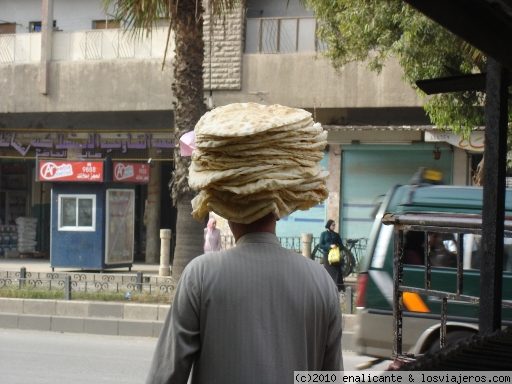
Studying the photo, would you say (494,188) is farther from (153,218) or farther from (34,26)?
(34,26)

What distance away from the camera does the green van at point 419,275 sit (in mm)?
8141

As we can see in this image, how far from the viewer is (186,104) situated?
13.8m

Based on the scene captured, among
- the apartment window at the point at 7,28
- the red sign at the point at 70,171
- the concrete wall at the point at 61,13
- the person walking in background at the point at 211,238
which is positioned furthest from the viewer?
the apartment window at the point at 7,28

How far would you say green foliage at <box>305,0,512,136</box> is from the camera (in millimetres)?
12867

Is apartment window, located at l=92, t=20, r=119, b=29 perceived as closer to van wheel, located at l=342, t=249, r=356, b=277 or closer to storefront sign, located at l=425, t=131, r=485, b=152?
van wheel, located at l=342, t=249, r=356, b=277

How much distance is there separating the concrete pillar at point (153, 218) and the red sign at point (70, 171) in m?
4.19

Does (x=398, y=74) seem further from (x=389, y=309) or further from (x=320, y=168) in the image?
(x=320, y=168)

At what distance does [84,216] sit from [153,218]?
4169 millimetres

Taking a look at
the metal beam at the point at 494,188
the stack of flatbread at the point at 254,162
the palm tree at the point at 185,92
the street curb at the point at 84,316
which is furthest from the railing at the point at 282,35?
the stack of flatbread at the point at 254,162

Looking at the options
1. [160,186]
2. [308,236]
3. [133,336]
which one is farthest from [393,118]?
[133,336]

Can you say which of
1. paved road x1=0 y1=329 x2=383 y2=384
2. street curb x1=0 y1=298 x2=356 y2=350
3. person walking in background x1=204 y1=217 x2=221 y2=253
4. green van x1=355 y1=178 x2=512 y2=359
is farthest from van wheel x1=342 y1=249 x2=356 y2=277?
green van x1=355 y1=178 x2=512 y2=359

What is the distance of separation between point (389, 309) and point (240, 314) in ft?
20.6

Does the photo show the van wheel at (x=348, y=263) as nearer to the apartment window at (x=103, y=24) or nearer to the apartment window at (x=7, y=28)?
the apartment window at (x=103, y=24)

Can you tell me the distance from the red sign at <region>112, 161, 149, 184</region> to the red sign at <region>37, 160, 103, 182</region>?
99 centimetres
